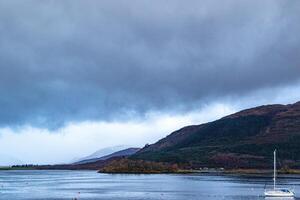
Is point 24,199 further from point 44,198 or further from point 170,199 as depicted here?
point 170,199

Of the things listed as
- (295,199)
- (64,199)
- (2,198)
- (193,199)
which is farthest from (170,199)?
(2,198)

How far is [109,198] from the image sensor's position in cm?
11756

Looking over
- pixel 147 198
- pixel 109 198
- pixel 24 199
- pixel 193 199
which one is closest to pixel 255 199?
pixel 193 199

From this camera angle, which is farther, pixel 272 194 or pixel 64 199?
pixel 272 194

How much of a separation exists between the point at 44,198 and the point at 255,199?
49.2 metres

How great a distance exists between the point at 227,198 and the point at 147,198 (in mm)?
18667

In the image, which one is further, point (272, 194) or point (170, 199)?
point (272, 194)

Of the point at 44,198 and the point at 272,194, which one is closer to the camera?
the point at 44,198

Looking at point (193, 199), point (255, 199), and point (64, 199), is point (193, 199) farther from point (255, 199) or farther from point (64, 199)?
point (64, 199)

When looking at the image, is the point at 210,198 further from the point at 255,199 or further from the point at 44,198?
the point at 44,198

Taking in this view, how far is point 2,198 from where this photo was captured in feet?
391

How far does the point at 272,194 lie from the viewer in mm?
125188

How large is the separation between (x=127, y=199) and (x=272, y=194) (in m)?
37.3

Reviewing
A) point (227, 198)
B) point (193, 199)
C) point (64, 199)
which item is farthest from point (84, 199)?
point (227, 198)
